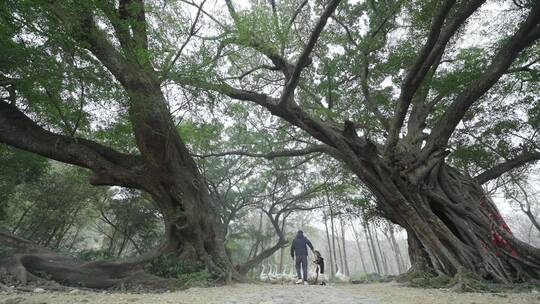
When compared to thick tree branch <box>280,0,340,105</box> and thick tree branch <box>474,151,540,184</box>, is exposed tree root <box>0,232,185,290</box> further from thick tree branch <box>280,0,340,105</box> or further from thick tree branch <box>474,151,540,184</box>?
thick tree branch <box>474,151,540,184</box>

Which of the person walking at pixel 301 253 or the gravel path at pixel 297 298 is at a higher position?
the person walking at pixel 301 253

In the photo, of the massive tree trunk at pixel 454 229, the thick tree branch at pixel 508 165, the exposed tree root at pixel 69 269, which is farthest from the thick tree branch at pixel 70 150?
the thick tree branch at pixel 508 165

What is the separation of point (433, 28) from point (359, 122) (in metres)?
4.23

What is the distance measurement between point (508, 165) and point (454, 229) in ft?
8.46

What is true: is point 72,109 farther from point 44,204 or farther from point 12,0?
point 44,204

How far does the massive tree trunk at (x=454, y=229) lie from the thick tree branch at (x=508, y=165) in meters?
0.55

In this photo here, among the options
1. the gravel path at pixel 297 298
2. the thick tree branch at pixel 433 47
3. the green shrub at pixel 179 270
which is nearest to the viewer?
the gravel path at pixel 297 298

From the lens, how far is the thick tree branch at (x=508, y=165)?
6.70 m

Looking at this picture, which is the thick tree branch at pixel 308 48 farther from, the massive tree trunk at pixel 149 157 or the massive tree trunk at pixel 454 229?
the massive tree trunk at pixel 454 229

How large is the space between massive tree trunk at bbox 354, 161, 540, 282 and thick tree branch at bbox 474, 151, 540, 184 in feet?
1.81

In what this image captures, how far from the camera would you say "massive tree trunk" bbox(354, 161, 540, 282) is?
5055mm

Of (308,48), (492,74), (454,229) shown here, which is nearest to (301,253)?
(454,229)

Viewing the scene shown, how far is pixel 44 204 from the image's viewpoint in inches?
447

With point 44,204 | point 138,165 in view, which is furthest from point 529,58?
point 44,204
